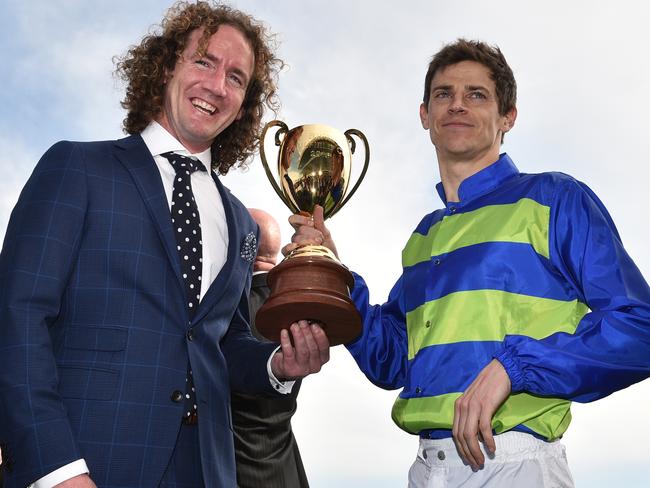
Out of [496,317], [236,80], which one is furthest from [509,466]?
[236,80]

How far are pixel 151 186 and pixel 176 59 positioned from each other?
754 mm

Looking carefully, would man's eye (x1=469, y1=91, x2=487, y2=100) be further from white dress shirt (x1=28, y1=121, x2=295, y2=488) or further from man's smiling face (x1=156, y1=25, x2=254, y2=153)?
white dress shirt (x1=28, y1=121, x2=295, y2=488)

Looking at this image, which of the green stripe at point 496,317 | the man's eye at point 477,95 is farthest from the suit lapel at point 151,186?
the man's eye at point 477,95

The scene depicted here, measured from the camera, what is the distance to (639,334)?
2.15 meters

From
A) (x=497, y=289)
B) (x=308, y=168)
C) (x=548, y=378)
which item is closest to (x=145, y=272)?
(x=308, y=168)

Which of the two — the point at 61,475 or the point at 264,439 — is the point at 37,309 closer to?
the point at 61,475

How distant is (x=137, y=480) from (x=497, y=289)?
3.90 ft

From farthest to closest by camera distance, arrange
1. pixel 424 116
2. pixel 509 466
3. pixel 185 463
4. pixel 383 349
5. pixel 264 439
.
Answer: pixel 264 439 → pixel 424 116 → pixel 383 349 → pixel 185 463 → pixel 509 466

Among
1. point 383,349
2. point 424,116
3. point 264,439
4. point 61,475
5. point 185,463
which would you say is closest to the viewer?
point 61,475

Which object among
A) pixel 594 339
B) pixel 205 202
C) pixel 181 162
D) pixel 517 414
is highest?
pixel 181 162

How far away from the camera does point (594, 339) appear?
2.14 m

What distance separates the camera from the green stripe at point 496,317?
90.3 inches

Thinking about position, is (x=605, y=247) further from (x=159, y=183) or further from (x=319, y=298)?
(x=159, y=183)

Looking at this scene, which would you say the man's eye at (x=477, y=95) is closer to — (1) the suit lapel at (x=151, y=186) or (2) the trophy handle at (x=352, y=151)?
(2) the trophy handle at (x=352, y=151)
